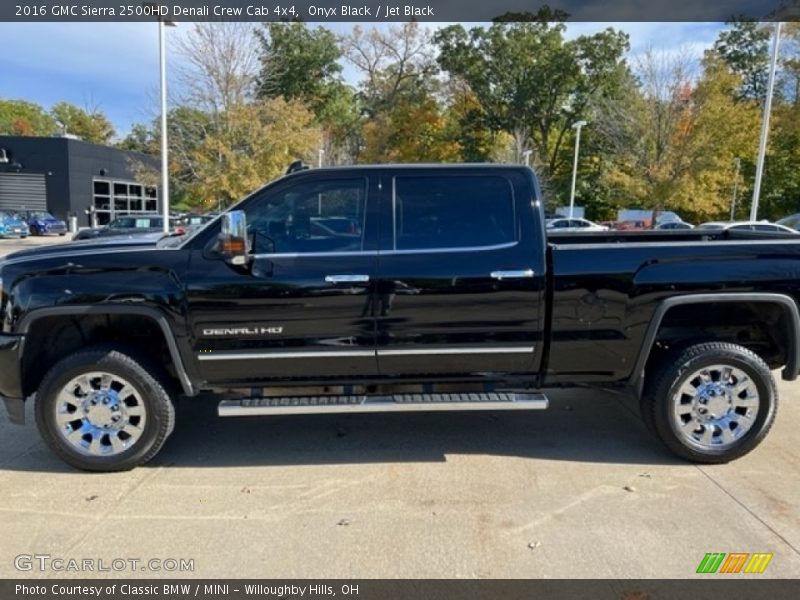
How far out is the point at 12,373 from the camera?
371 centimetres

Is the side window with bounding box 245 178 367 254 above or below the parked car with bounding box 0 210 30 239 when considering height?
above

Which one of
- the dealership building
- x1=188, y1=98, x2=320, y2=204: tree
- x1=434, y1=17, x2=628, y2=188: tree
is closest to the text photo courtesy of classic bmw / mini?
x1=188, y1=98, x2=320, y2=204: tree

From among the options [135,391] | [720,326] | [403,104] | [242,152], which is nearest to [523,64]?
[403,104]

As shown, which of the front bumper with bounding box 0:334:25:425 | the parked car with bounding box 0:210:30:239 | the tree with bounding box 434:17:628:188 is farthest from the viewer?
the tree with bounding box 434:17:628:188

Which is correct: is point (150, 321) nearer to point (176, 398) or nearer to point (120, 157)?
point (176, 398)

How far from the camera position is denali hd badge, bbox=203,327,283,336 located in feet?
12.3

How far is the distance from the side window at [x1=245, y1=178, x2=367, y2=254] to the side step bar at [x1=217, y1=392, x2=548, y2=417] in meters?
1.04

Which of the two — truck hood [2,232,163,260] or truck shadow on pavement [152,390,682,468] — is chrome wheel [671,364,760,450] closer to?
truck shadow on pavement [152,390,682,468]

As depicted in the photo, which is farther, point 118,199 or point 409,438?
point 118,199

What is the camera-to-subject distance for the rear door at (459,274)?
3.77 metres

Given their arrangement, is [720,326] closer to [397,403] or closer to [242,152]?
[397,403]

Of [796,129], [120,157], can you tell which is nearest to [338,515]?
[796,129]

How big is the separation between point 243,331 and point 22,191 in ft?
126
